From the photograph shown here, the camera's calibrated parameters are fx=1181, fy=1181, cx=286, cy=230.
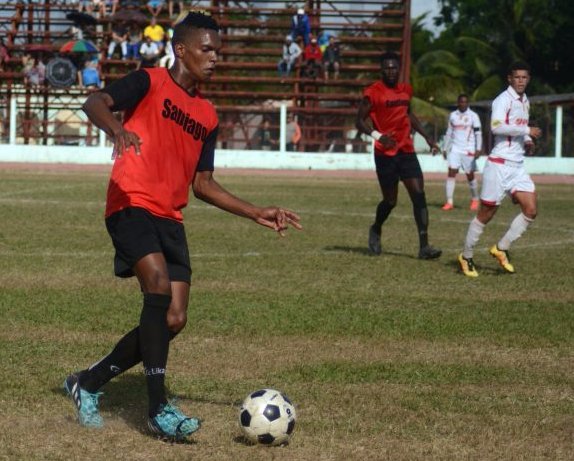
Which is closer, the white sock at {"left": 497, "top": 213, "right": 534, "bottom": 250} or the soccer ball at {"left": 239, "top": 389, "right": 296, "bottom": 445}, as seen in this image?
the soccer ball at {"left": 239, "top": 389, "right": 296, "bottom": 445}

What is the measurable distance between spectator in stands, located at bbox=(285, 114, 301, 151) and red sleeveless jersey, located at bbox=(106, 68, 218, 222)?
107ft

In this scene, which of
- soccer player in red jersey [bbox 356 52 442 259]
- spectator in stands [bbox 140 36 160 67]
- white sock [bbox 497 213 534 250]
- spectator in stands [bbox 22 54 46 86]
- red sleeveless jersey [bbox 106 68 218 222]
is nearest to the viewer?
red sleeveless jersey [bbox 106 68 218 222]

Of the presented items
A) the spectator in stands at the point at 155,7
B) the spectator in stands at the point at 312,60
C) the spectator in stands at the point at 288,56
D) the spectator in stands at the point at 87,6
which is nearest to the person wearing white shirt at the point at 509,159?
the spectator in stands at the point at 312,60

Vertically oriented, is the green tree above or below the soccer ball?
above

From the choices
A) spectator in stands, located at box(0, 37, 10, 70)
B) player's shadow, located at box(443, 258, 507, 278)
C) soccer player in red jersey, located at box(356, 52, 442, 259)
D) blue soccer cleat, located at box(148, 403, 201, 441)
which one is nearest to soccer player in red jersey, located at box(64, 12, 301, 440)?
blue soccer cleat, located at box(148, 403, 201, 441)

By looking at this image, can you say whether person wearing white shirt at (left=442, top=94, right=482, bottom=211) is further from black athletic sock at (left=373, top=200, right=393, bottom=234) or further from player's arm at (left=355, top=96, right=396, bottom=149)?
player's arm at (left=355, top=96, right=396, bottom=149)

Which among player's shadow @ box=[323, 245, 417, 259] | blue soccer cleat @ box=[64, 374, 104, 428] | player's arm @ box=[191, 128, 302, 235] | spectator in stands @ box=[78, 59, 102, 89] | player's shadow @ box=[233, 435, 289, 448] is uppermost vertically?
spectator in stands @ box=[78, 59, 102, 89]

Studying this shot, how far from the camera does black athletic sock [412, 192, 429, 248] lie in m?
13.8

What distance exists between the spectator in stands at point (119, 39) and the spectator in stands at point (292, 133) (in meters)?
6.95

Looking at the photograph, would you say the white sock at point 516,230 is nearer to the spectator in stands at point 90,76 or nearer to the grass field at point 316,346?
the grass field at point 316,346

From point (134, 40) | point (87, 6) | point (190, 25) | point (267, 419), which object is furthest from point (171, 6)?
point (267, 419)

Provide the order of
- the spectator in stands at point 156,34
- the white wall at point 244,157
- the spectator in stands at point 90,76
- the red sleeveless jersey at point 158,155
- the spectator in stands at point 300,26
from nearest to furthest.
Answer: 1. the red sleeveless jersey at point 158,155
2. the white wall at point 244,157
3. the spectator in stands at point 156,34
4. the spectator in stands at point 90,76
5. the spectator in stands at point 300,26

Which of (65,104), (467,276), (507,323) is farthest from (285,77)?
(507,323)

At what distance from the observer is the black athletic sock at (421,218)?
1380cm
